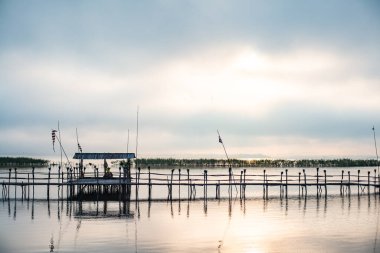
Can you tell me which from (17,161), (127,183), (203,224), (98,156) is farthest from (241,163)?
(203,224)

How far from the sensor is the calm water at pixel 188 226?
22156 millimetres

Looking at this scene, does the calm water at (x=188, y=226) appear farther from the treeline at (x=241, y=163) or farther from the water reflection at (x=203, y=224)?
the treeline at (x=241, y=163)

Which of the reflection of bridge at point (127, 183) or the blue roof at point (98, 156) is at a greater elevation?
the blue roof at point (98, 156)

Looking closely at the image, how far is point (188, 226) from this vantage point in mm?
28094

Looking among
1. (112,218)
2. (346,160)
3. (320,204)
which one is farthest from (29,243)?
(346,160)

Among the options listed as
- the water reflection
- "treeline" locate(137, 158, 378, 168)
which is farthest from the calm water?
"treeline" locate(137, 158, 378, 168)

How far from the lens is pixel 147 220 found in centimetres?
3028

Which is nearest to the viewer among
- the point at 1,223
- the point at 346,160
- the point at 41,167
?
the point at 1,223

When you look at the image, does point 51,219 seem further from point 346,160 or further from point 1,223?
point 346,160

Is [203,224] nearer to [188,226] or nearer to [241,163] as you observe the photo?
[188,226]

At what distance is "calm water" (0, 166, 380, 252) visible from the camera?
22.2 meters

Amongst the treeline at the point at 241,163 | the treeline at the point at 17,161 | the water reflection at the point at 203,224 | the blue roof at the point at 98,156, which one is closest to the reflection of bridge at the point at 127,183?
the blue roof at the point at 98,156

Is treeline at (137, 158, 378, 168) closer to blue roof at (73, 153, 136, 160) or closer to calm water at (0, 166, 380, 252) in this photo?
blue roof at (73, 153, 136, 160)

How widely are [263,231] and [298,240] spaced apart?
106 inches
